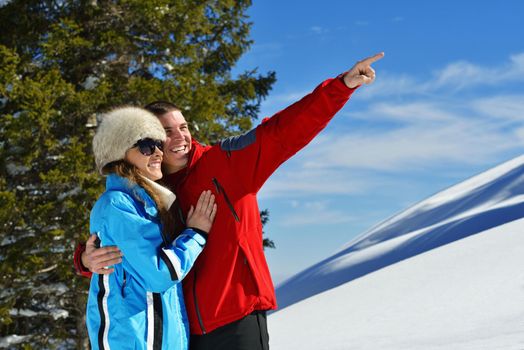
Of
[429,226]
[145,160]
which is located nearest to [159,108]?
[145,160]

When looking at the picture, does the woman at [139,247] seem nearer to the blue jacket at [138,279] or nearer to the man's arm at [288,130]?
the blue jacket at [138,279]

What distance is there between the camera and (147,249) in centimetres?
225

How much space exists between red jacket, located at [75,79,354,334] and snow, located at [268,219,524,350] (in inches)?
127

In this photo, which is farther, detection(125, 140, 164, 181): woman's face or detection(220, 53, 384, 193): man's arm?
detection(125, 140, 164, 181): woman's face

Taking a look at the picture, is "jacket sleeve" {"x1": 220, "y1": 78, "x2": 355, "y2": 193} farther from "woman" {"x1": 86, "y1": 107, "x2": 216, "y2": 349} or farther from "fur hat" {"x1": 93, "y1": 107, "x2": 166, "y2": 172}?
"fur hat" {"x1": 93, "y1": 107, "x2": 166, "y2": 172}

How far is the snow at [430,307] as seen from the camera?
5652mm

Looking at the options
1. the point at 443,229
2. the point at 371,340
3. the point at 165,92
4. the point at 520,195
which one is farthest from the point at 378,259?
the point at 371,340

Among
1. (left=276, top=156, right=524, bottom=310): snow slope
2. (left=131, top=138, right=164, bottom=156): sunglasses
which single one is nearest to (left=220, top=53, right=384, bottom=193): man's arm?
(left=131, top=138, right=164, bottom=156): sunglasses

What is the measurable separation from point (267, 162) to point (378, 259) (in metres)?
18.3

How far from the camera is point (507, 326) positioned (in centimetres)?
541

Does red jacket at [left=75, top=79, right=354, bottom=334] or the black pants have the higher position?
red jacket at [left=75, top=79, right=354, bottom=334]

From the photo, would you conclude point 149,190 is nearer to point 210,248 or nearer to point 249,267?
point 210,248

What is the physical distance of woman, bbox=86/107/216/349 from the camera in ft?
7.43

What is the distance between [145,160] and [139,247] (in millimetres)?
455
